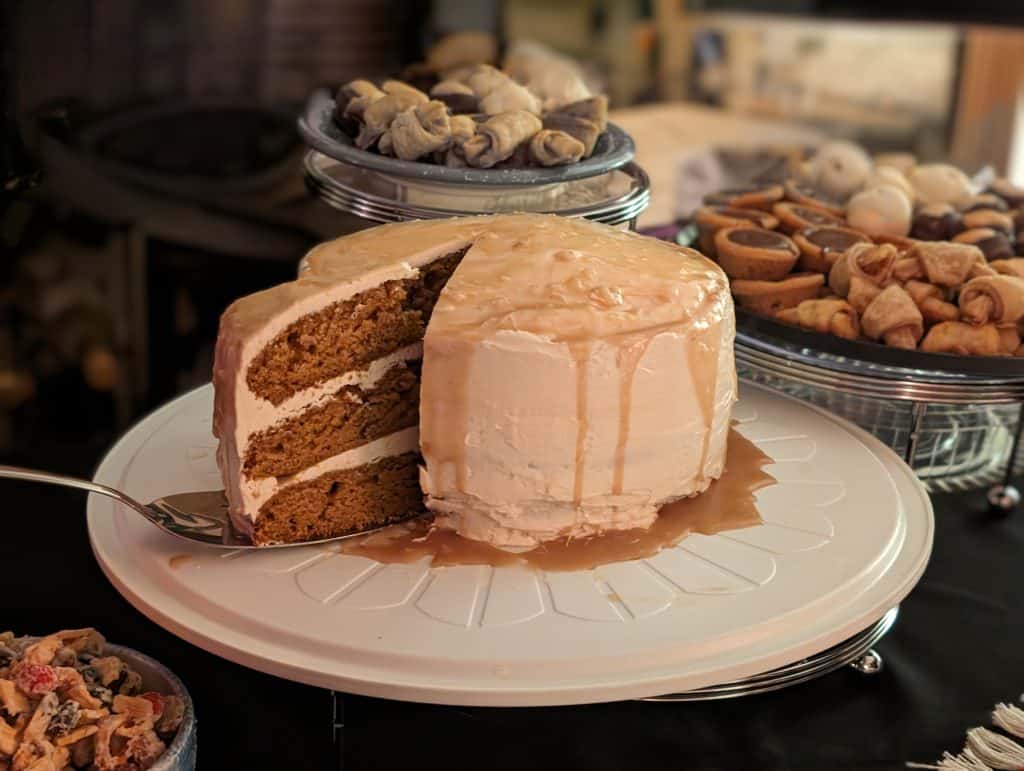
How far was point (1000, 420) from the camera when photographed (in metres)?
1.71

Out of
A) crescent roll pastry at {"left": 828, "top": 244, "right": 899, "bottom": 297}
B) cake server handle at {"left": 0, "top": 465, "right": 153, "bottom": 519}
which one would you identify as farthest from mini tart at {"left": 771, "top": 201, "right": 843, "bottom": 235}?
cake server handle at {"left": 0, "top": 465, "right": 153, "bottom": 519}

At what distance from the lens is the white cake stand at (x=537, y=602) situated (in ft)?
3.52

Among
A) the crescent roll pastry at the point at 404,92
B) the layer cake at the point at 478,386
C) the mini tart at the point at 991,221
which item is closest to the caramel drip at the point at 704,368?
the layer cake at the point at 478,386

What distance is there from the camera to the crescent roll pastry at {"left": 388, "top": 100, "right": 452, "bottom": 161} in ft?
5.09

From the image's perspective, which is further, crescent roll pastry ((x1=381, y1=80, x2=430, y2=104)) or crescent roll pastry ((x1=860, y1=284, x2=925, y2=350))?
crescent roll pastry ((x1=381, y1=80, x2=430, y2=104))

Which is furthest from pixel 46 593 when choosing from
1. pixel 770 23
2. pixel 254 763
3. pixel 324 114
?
pixel 770 23

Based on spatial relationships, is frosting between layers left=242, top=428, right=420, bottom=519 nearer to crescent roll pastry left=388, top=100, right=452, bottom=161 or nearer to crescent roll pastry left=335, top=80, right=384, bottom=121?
crescent roll pastry left=388, top=100, right=452, bottom=161

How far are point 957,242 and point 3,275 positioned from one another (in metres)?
1.90

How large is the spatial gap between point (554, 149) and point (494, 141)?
8 centimetres

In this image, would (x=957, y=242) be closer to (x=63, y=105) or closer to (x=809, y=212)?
(x=809, y=212)

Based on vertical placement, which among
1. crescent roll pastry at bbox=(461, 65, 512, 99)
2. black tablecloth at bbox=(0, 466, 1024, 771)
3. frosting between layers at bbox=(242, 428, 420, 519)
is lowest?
black tablecloth at bbox=(0, 466, 1024, 771)

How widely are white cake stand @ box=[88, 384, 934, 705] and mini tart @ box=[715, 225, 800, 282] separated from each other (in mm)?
376

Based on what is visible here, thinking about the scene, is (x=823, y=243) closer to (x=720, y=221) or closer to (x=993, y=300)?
(x=720, y=221)

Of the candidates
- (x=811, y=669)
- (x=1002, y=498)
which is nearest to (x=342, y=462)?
(x=811, y=669)
